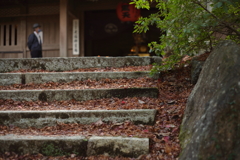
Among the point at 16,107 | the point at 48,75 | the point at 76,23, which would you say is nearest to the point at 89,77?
the point at 48,75

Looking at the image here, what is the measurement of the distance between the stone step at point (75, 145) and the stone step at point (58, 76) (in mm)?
2049

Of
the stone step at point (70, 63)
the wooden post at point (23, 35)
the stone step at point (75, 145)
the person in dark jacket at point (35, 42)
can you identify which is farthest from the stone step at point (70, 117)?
the wooden post at point (23, 35)

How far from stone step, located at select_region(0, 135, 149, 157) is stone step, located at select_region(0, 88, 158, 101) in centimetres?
125

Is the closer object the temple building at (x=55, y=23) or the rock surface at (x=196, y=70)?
the rock surface at (x=196, y=70)

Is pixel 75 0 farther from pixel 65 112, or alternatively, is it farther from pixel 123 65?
pixel 65 112

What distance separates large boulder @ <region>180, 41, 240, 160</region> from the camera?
200 centimetres

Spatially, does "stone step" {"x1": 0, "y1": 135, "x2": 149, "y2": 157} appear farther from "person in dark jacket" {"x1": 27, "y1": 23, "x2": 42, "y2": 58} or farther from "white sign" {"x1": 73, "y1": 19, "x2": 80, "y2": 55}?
"white sign" {"x1": 73, "y1": 19, "x2": 80, "y2": 55}

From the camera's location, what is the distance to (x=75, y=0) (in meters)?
10.2

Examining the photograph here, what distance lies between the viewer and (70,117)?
3406 mm

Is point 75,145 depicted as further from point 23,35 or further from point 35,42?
point 23,35

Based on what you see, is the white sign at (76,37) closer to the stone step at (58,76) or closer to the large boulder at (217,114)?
the stone step at (58,76)

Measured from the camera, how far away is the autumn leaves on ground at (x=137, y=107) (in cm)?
279

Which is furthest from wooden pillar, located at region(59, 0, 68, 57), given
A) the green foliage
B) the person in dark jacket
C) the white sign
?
the green foliage

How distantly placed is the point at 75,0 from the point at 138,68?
6.29 m
